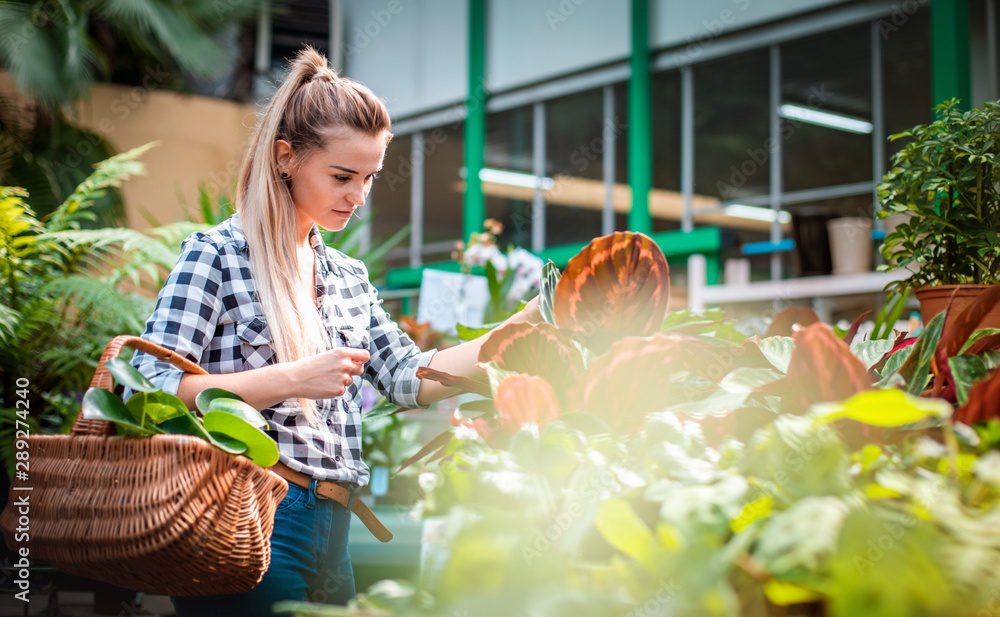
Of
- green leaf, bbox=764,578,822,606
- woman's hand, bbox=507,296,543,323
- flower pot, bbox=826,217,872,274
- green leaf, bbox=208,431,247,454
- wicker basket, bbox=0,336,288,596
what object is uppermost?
flower pot, bbox=826,217,872,274

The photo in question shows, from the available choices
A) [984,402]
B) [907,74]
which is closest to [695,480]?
[984,402]

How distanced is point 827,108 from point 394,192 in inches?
187

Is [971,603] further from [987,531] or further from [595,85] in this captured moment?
[595,85]

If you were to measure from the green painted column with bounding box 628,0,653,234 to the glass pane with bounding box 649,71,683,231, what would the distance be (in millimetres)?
124

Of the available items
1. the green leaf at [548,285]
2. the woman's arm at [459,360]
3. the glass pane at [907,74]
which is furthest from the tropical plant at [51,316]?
the glass pane at [907,74]

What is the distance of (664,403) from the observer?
0.50m

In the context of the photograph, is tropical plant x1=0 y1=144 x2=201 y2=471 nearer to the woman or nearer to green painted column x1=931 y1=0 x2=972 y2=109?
the woman

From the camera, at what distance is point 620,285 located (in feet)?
1.85

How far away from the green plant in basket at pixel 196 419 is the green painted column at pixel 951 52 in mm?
5244

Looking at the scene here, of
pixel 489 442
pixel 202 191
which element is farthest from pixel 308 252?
pixel 202 191

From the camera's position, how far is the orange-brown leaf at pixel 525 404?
50 cm

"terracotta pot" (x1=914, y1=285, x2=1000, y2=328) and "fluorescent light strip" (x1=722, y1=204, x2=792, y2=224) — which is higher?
"fluorescent light strip" (x1=722, y1=204, x2=792, y2=224)

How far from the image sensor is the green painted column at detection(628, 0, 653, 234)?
6.81 m

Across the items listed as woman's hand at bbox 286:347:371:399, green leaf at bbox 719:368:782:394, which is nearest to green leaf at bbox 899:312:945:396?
green leaf at bbox 719:368:782:394
